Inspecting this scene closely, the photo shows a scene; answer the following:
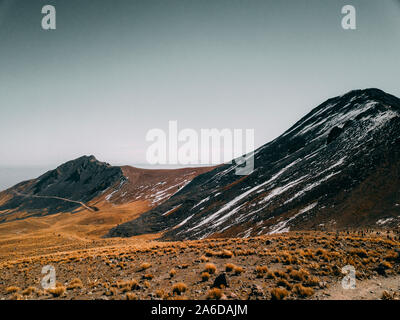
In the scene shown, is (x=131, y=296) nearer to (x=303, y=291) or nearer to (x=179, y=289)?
(x=179, y=289)

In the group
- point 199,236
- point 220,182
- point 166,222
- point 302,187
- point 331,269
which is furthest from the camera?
point 220,182

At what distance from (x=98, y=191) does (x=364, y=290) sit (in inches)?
7295

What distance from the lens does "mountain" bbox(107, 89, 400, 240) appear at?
89.8 ft

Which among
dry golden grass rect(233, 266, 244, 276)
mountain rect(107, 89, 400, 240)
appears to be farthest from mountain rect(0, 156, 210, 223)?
dry golden grass rect(233, 266, 244, 276)

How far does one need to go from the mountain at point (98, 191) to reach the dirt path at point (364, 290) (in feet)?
362

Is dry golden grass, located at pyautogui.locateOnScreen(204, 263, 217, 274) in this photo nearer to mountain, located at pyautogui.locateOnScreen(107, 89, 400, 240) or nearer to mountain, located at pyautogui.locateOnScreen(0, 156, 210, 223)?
mountain, located at pyautogui.locateOnScreen(107, 89, 400, 240)

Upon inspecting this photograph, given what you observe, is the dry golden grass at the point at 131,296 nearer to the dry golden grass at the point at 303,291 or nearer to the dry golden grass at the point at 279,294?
the dry golden grass at the point at 279,294

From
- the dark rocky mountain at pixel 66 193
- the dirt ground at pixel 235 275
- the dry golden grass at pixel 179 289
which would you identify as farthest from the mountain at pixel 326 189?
the dark rocky mountain at pixel 66 193

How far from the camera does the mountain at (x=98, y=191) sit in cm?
13675

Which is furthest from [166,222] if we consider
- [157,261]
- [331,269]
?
[331,269]

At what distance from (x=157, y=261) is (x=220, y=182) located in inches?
3007

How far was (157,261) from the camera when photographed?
14984mm

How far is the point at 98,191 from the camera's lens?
165 m
